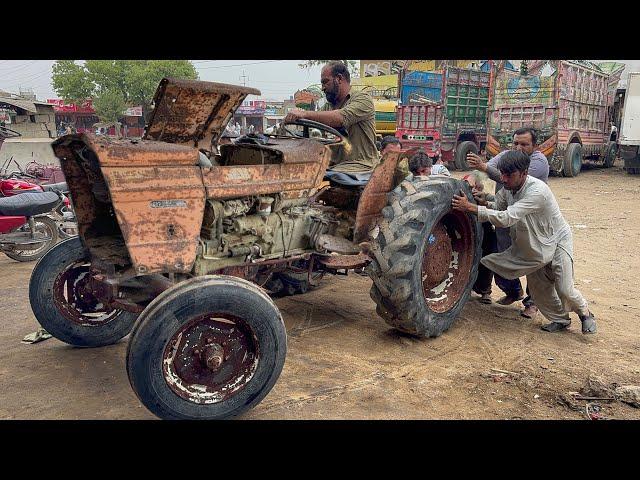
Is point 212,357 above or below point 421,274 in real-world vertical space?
below

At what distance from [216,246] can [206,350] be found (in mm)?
816

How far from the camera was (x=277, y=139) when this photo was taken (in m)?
4.28

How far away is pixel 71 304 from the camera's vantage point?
4.05 m

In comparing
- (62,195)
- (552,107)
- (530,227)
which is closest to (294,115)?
(530,227)

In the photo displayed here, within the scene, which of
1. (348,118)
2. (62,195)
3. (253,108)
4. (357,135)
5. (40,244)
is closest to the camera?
(348,118)

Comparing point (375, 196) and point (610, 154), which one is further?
point (610, 154)

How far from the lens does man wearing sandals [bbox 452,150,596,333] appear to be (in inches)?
169

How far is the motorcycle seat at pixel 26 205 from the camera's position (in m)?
6.72

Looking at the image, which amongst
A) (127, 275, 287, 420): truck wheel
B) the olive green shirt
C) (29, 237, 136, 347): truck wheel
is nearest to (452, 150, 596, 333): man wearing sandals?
the olive green shirt

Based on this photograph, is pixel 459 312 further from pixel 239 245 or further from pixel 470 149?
pixel 470 149

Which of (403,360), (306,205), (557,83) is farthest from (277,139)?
(557,83)

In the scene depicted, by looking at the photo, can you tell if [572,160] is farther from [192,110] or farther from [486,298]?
[192,110]

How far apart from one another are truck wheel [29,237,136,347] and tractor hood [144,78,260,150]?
41.9 inches

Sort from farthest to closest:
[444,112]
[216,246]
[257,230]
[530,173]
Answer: [444,112] → [530,173] → [257,230] → [216,246]
